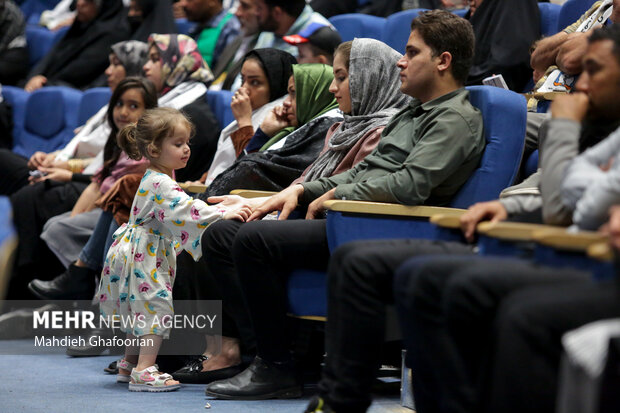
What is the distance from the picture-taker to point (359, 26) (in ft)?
14.3

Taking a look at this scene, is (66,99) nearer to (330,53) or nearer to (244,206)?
(330,53)

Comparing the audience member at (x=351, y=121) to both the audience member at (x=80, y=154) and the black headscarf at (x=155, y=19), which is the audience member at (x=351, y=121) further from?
the black headscarf at (x=155, y=19)

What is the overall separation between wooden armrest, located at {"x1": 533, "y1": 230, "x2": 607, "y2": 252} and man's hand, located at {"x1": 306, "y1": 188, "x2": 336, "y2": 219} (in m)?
1.05

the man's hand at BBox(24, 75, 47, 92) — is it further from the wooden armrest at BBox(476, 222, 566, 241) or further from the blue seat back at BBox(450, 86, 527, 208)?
the wooden armrest at BBox(476, 222, 566, 241)

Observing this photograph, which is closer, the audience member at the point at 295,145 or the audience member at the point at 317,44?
the audience member at the point at 295,145

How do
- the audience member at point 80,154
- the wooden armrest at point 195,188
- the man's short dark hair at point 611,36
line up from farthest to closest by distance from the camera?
the audience member at point 80,154 → the wooden armrest at point 195,188 → the man's short dark hair at point 611,36

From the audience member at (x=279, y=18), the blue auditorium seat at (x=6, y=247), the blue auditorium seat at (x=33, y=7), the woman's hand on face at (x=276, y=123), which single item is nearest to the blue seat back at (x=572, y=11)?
the woman's hand on face at (x=276, y=123)

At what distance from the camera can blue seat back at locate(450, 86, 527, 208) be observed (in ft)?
7.78

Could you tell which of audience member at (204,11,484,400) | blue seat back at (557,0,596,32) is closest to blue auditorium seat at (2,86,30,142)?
audience member at (204,11,484,400)

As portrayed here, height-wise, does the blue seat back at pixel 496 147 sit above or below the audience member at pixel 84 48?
below

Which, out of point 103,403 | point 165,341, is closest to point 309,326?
point 165,341

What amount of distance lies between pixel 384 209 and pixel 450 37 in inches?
21.0

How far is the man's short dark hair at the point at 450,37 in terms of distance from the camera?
243 cm

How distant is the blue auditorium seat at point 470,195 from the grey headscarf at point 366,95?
36 cm
